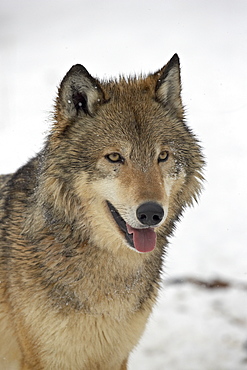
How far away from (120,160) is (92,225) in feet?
1.55

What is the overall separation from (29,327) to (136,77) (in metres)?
1.88

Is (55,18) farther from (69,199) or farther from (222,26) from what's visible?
(69,199)

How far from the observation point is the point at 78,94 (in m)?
3.45

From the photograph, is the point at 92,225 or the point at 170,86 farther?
the point at 170,86

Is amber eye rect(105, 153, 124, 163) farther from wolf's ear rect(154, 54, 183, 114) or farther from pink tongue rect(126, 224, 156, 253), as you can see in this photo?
wolf's ear rect(154, 54, 183, 114)

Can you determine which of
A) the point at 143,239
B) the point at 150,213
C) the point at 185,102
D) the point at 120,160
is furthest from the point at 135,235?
the point at 185,102

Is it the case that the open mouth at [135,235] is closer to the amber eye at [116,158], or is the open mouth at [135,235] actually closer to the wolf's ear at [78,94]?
the amber eye at [116,158]

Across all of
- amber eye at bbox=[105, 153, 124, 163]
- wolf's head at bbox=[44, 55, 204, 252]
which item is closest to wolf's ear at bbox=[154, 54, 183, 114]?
wolf's head at bbox=[44, 55, 204, 252]

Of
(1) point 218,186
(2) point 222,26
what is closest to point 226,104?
(1) point 218,186

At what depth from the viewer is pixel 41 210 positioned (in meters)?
3.63

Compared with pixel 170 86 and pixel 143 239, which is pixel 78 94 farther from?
pixel 143 239

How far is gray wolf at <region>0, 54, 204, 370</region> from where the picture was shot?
3.32 m

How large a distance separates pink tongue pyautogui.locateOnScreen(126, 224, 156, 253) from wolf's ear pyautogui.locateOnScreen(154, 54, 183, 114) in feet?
3.00

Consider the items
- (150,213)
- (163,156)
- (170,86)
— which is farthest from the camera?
(170,86)
